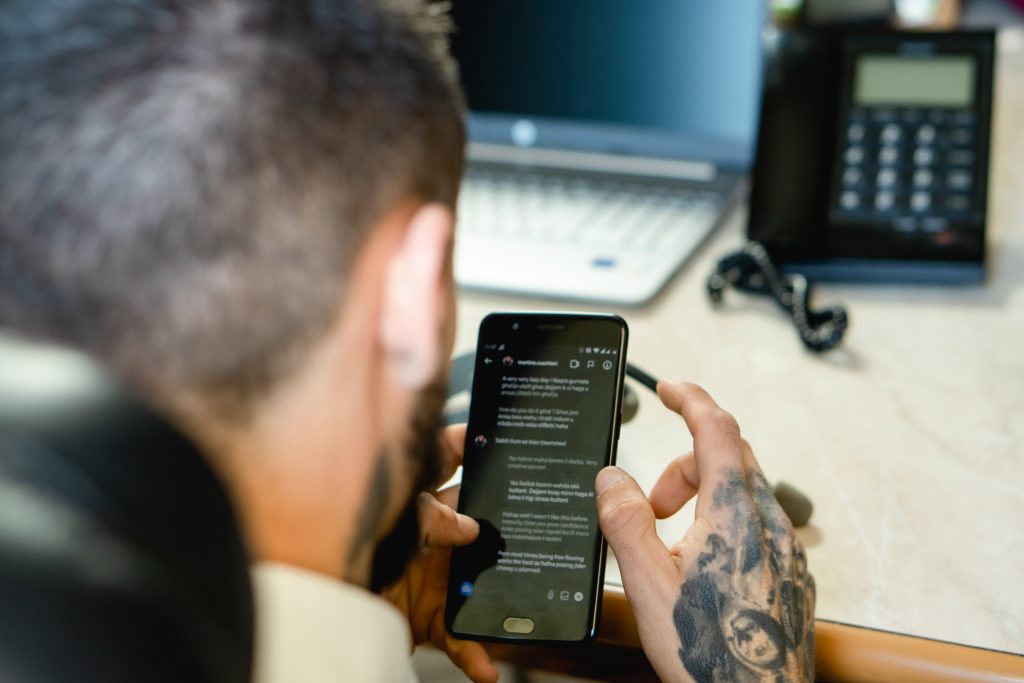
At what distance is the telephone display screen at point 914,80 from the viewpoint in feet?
3.10

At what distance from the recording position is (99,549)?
0.29 meters

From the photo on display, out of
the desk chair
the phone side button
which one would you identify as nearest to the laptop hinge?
the phone side button

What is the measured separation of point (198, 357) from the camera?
0.39 meters

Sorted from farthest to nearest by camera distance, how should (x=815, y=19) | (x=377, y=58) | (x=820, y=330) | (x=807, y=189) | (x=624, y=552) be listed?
1. (x=815, y=19)
2. (x=807, y=189)
3. (x=820, y=330)
4. (x=624, y=552)
5. (x=377, y=58)

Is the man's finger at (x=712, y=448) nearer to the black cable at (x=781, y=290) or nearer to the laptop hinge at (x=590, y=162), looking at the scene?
the black cable at (x=781, y=290)

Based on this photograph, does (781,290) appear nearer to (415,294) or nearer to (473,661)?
(473,661)

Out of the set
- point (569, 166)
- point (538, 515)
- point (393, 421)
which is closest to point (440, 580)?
point (538, 515)

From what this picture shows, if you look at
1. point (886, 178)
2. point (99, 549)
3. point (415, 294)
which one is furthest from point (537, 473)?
point (886, 178)

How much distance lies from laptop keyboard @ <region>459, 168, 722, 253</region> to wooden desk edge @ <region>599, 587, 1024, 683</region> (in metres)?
0.48

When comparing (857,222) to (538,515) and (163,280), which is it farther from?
(163,280)

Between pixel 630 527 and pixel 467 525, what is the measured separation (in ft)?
0.35

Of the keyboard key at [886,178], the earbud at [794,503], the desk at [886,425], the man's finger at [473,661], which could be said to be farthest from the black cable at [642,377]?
the keyboard key at [886,178]

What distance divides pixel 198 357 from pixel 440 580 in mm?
333

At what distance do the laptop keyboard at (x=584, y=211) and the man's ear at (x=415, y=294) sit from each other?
1.87 feet
